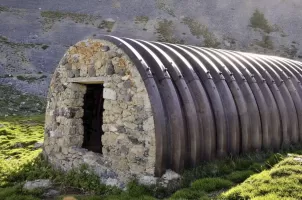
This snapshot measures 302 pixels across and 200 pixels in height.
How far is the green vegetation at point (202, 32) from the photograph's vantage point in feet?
188

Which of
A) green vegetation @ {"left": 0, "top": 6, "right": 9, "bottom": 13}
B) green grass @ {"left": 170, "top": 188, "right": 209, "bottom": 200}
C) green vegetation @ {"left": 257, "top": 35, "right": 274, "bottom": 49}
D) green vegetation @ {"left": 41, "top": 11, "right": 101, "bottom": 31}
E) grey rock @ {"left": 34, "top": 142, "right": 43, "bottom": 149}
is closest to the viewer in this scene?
green grass @ {"left": 170, "top": 188, "right": 209, "bottom": 200}

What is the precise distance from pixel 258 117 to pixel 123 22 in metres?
55.4

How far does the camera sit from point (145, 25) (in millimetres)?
61156

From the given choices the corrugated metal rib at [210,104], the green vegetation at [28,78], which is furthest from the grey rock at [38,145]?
the green vegetation at [28,78]

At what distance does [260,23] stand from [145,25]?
71.2ft

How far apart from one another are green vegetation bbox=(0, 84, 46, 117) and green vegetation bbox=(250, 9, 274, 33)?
44.6 metres

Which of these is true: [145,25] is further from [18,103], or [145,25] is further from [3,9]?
[18,103]

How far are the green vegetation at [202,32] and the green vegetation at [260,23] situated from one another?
31.9ft

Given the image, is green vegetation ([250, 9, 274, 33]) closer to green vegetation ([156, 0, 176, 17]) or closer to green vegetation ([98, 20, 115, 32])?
green vegetation ([156, 0, 176, 17])

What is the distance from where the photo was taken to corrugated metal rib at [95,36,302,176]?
7.67 meters

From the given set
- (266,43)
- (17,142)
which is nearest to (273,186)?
(17,142)

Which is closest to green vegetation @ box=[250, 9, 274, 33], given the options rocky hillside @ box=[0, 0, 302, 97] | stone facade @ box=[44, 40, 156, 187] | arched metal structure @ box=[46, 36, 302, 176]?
rocky hillside @ box=[0, 0, 302, 97]

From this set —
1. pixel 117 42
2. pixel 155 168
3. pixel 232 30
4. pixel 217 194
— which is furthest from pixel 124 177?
pixel 232 30

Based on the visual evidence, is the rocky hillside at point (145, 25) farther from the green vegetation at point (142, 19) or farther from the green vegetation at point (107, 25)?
the green vegetation at point (107, 25)
